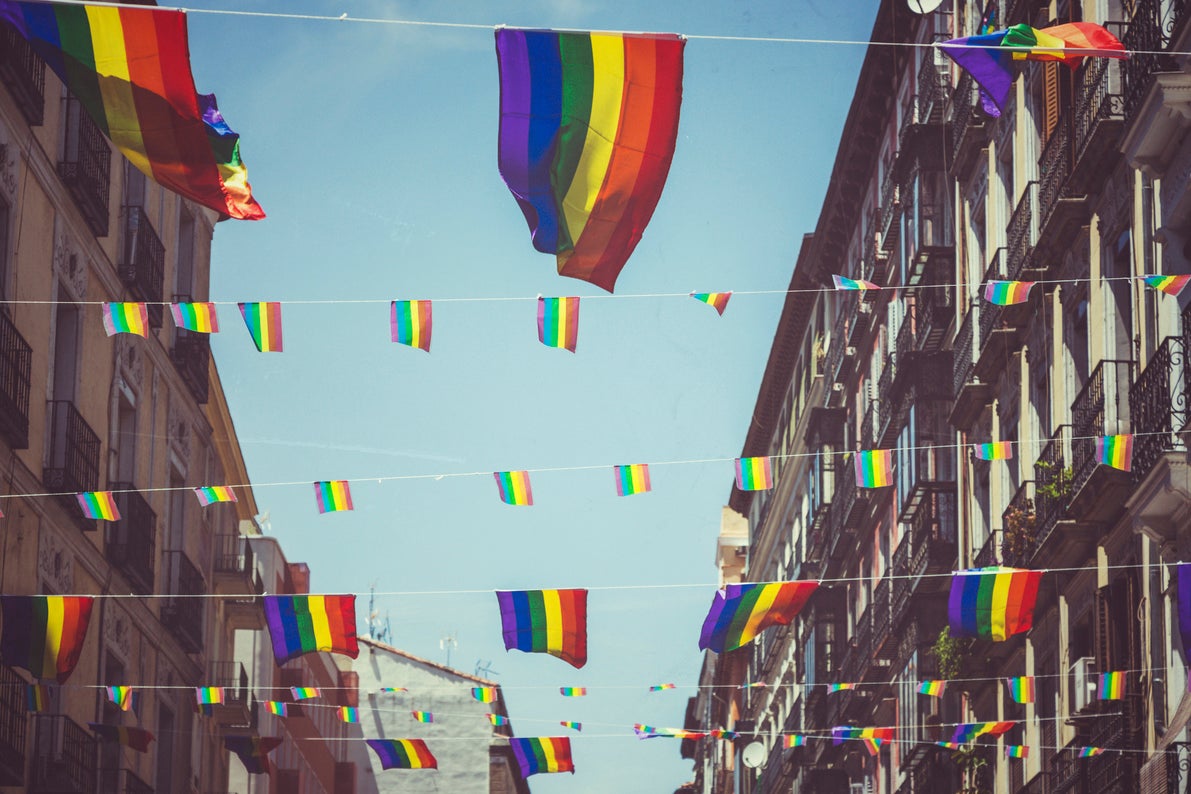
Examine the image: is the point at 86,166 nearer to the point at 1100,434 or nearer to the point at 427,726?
the point at 1100,434

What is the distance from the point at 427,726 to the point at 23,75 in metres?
49.6

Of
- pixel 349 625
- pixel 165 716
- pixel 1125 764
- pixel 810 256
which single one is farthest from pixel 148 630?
pixel 810 256

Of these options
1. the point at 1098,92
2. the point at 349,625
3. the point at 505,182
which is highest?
the point at 1098,92

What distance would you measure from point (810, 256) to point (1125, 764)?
2561 cm

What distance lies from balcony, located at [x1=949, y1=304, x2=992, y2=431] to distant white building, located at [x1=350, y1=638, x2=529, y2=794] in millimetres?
38698

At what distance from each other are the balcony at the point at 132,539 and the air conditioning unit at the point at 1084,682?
11303 millimetres

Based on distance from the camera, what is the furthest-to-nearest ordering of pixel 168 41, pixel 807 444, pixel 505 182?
pixel 807 444
pixel 505 182
pixel 168 41

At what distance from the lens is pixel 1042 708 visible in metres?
25.2

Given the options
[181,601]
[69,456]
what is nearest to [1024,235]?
[69,456]

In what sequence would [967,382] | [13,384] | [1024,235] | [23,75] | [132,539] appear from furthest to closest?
[967,382] < [132,539] < [1024,235] < [13,384] < [23,75]

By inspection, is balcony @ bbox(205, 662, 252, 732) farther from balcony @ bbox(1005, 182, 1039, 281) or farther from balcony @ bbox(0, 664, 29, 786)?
balcony @ bbox(1005, 182, 1039, 281)

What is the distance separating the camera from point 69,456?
24.0 metres

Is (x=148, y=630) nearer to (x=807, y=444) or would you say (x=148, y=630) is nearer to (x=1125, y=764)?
(x=1125, y=764)

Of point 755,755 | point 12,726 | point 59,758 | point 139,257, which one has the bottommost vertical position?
point 59,758
